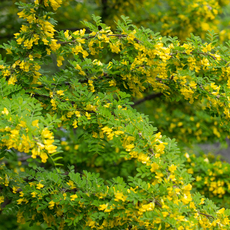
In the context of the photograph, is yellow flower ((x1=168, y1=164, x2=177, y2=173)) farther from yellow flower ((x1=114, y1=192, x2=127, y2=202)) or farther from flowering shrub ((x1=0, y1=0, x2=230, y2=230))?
yellow flower ((x1=114, y1=192, x2=127, y2=202))

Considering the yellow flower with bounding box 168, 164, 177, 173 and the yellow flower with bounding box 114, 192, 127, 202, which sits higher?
the yellow flower with bounding box 168, 164, 177, 173

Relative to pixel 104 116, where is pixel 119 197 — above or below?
below

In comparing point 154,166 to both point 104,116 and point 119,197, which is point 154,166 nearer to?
point 119,197

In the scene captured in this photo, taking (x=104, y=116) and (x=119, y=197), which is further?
(x=104, y=116)

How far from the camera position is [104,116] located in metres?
1.80

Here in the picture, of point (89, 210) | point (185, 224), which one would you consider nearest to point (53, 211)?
point (89, 210)

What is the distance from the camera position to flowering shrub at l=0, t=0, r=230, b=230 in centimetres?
154

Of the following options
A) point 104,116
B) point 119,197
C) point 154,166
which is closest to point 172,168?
point 154,166

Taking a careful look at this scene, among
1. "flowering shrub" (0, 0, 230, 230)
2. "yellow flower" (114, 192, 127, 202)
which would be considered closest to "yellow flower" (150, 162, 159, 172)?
"flowering shrub" (0, 0, 230, 230)

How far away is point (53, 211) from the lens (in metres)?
2.01

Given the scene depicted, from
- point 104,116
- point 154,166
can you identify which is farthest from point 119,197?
point 104,116

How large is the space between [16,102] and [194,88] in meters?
1.33

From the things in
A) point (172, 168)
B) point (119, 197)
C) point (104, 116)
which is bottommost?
point (119, 197)

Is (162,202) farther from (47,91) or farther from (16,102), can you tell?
(47,91)
